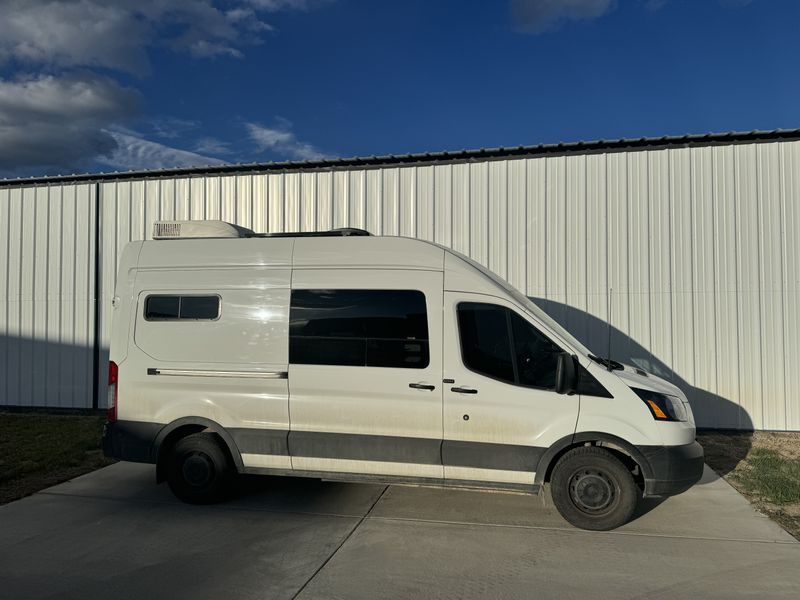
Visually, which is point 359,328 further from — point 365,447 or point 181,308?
point 181,308

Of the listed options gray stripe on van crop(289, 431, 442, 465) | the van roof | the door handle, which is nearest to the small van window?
the van roof

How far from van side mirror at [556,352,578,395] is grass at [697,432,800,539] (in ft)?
7.63

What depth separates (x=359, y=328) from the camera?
5.01 metres

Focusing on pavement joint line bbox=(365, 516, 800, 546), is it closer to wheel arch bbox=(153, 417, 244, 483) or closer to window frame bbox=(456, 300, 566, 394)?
window frame bbox=(456, 300, 566, 394)

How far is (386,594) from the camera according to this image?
3.64 metres

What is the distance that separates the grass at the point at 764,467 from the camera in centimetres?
533

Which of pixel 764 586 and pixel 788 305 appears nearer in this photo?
pixel 764 586

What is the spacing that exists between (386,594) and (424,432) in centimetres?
148

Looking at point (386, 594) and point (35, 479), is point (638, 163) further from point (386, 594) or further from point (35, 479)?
point (35, 479)

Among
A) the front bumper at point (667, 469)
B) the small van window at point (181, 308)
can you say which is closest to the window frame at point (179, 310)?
the small van window at point (181, 308)

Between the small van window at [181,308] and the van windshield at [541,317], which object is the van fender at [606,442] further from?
the small van window at [181,308]

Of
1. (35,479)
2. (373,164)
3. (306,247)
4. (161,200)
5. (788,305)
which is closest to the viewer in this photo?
(306,247)

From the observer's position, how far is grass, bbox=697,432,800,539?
210 inches

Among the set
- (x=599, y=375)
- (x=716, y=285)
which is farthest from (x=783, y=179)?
(x=599, y=375)
